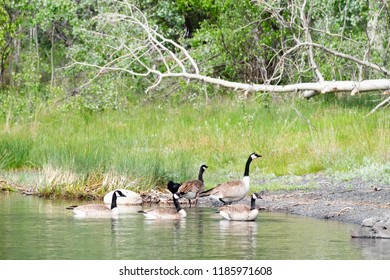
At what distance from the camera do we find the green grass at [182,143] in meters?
19.0

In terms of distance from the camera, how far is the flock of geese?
52.1 ft

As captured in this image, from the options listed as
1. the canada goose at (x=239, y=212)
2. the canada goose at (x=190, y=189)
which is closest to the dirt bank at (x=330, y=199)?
the canada goose at (x=190, y=189)

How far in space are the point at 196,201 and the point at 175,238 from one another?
437 cm

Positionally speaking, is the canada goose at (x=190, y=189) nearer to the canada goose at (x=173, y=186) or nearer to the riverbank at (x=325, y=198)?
the canada goose at (x=173, y=186)

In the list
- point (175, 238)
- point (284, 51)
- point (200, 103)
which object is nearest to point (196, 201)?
point (175, 238)

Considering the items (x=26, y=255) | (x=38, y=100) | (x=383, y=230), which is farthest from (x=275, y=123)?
(x=26, y=255)

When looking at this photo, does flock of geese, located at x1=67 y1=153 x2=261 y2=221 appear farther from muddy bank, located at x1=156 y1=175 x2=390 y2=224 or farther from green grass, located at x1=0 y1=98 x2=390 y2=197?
green grass, located at x1=0 y1=98 x2=390 y2=197

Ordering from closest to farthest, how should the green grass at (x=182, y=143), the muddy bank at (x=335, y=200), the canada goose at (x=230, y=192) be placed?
the muddy bank at (x=335, y=200)
the canada goose at (x=230, y=192)
the green grass at (x=182, y=143)

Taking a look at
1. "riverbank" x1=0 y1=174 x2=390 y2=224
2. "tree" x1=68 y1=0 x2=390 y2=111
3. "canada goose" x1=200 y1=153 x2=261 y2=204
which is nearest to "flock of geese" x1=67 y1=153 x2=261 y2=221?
"canada goose" x1=200 y1=153 x2=261 y2=204

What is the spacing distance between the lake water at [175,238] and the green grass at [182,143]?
7.02ft

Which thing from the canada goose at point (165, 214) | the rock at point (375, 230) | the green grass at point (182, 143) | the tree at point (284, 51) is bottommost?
the rock at point (375, 230)

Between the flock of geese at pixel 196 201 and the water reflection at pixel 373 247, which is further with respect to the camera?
the flock of geese at pixel 196 201

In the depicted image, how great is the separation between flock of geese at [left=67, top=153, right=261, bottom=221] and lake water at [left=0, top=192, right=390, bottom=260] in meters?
0.18

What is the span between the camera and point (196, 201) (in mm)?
18469
